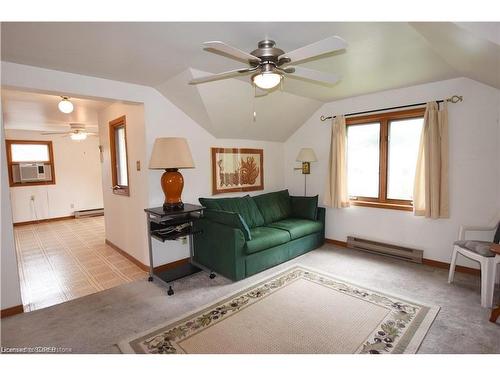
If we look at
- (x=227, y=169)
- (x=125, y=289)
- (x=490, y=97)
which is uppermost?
(x=490, y=97)

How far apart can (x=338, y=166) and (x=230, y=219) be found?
202cm

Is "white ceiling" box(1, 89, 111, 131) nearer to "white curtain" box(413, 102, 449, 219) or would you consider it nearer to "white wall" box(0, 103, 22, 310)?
"white wall" box(0, 103, 22, 310)

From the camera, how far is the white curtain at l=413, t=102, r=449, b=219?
3.17 m

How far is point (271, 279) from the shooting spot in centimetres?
304

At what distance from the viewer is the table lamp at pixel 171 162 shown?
288 centimetres

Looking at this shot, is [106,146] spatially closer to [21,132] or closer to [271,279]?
[271,279]

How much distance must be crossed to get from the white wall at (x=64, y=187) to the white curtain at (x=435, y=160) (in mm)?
7744

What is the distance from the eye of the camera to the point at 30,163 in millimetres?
6332

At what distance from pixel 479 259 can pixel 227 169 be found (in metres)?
3.22

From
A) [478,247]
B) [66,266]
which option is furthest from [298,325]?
[66,266]

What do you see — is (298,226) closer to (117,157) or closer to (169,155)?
(169,155)
